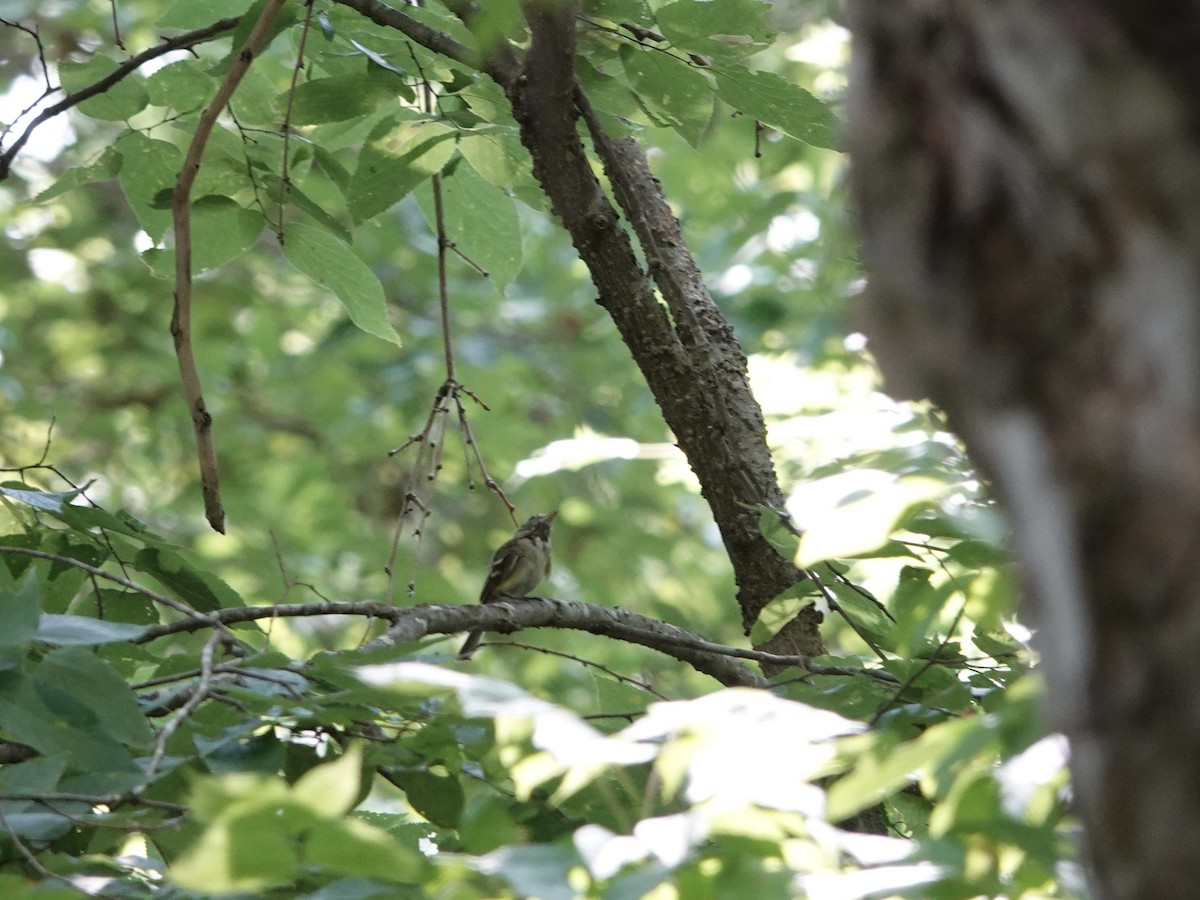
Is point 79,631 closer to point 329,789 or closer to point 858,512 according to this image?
point 329,789

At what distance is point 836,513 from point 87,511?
5.75 feet

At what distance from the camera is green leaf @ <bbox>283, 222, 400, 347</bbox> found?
2.86 meters

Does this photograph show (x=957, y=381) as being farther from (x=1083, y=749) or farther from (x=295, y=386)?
(x=295, y=386)

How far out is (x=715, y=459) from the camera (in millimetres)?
3029

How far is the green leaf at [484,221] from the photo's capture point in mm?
3131

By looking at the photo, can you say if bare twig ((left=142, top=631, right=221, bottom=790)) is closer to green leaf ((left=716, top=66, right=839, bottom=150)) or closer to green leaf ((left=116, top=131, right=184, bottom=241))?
green leaf ((left=116, top=131, right=184, bottom=241))

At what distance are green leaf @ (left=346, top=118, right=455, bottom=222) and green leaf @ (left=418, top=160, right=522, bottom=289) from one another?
38 cm

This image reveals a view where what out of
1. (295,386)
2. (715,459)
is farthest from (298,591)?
(715,459)

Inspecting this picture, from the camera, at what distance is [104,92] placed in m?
2.86

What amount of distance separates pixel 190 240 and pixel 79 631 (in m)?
1.31

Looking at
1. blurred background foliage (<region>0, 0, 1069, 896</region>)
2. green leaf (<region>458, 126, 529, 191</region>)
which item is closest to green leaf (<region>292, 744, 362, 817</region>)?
green leaf (<region>458, 126, 529, 191</region>)

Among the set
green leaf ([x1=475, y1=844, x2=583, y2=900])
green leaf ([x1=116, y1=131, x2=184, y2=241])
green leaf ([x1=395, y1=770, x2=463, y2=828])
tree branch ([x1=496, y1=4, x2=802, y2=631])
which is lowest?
green leaf ([x1=475, y1=844, x2=583, y2=900])

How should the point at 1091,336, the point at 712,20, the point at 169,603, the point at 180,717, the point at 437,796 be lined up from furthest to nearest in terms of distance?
the point at 712,20 < the point at 169,603 < the point at 437,796 < the point at 180,717 < the point at 1091,336

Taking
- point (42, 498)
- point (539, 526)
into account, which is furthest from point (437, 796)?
point (539, 526)
